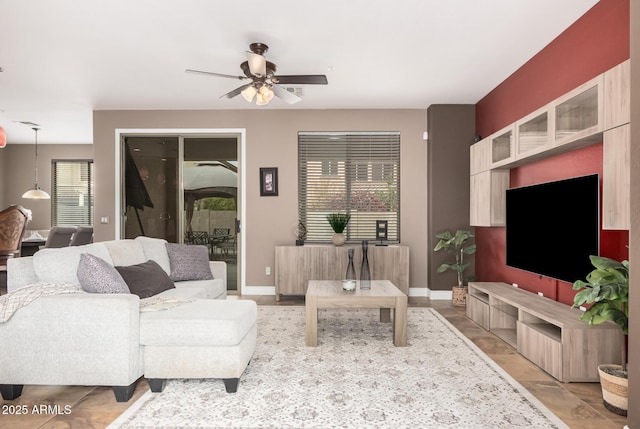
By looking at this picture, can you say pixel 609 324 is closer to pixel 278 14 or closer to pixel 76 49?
pixel 278 14

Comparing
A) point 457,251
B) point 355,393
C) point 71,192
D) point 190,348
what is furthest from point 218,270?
Result: point 71,192

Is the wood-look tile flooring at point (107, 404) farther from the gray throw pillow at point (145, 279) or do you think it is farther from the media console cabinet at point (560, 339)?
the gray throw pillow at point (145, 279)

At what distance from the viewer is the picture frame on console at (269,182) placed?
18.7 feet

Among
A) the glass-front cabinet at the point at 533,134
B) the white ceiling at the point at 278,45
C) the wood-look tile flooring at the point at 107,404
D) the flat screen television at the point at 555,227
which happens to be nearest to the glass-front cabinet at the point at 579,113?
the glass-front cabinet at the point at 533,134

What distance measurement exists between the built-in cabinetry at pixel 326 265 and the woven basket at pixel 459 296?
61 centimetres

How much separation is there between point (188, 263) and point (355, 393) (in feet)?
8.00

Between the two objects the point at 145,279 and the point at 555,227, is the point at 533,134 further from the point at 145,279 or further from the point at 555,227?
the point at 145,279

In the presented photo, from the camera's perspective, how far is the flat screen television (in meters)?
2.74

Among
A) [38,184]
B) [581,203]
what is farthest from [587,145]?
[38,184]

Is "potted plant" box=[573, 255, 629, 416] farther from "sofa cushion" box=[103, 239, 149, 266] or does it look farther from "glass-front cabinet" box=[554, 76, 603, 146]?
"sofa cushion" box=[103, 239, 149, 266]

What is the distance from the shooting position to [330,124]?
573 cm

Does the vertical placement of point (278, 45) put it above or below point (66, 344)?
above

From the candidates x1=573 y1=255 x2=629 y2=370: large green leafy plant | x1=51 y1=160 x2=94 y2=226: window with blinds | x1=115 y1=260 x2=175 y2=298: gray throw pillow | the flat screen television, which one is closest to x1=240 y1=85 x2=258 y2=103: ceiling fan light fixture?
x1=115 y1=260 x2=175 y2=298: gray throw pillow

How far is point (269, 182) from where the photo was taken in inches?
224
